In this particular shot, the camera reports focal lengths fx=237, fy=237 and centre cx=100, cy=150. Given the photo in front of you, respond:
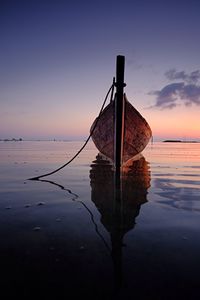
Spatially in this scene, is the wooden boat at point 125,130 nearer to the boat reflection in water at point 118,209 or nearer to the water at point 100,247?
the boat reflection in water at point 118,209

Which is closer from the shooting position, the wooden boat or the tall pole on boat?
the tall pole on boat

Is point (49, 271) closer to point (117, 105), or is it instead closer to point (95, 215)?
point (95, 215)

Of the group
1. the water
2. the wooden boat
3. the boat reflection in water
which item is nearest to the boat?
the wooden boat

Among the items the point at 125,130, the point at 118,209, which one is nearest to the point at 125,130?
the point at 125,130

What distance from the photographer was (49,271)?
95.3 inches

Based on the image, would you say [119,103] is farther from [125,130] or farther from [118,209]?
[118,209]

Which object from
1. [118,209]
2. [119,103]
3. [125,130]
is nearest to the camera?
[118,209]

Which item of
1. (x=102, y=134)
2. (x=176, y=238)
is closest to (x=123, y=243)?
(x=176, y=238)

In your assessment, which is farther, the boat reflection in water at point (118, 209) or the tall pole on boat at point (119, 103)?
the tall pole on boat at point (119, 103)

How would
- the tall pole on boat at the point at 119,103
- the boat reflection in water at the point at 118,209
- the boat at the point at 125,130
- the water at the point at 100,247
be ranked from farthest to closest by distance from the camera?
1. the boat at the point at 125,130
2. the tall pole on boat at the point at 119,103
3. the boat reflection in water at the point at 118,209
4. the water at the point at 100,247

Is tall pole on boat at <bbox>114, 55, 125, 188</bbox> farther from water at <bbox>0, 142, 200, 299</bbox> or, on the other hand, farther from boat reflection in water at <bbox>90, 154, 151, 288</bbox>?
water at <bbox>0, 142, 200, 299</bbox>

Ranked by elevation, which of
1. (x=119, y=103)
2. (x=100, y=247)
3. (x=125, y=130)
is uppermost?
(x=119, y=103)

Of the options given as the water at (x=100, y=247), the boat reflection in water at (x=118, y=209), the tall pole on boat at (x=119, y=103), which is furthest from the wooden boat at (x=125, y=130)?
the water at (x=100, y=247)

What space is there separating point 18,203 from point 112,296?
143 inches
